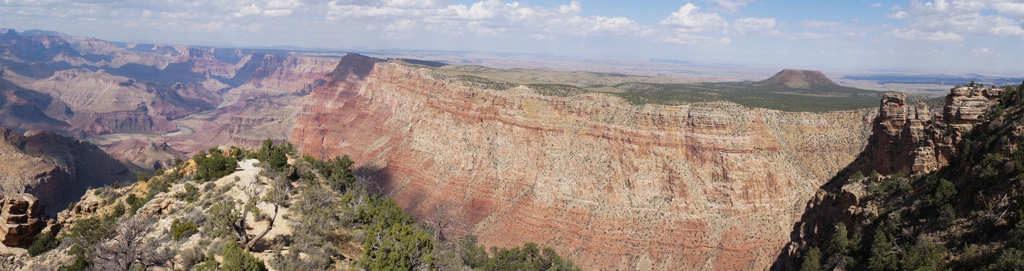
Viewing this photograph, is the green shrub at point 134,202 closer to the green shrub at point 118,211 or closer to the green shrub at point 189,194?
the green shrub at point 118,211

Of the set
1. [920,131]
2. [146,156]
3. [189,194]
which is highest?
[920,131]

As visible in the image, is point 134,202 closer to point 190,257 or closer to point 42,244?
point 42,244

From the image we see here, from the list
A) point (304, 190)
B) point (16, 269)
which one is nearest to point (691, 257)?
point (304, 190)

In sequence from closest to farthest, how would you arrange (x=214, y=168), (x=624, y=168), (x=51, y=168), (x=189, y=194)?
(x=189, y=194) → (x=214, y=168) → (x=624, y=168) → (x=51, y=168)

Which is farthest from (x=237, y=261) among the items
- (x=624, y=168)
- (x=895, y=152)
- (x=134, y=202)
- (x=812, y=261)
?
(x=624, y=168)

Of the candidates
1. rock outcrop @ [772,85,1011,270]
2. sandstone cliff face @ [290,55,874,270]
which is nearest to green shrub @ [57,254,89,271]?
sandstone cliff face @ [290,55,874,270]

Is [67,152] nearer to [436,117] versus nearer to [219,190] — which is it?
[436,117]

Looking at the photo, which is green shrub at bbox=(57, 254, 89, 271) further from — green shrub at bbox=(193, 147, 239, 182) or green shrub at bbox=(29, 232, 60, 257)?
green shrub at bbox=(193, 147, 239, 182)
